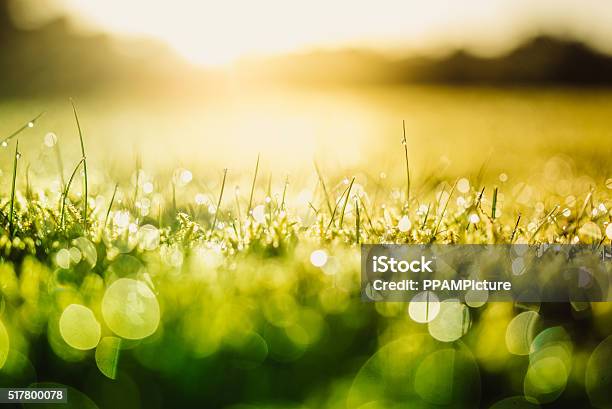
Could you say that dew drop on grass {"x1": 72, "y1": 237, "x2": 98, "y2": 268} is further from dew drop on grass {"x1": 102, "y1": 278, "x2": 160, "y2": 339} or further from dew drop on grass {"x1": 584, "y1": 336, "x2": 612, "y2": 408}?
dew drop on grass {"x1": 584, "y1": 336, "x2": 612, "y2": 408}

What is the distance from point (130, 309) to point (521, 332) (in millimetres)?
801

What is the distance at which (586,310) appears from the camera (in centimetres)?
147

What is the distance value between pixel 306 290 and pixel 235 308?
0.18m

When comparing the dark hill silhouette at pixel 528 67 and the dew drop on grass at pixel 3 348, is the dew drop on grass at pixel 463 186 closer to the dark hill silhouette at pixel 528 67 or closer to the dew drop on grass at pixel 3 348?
the dew drop on grass at pixel 3 348

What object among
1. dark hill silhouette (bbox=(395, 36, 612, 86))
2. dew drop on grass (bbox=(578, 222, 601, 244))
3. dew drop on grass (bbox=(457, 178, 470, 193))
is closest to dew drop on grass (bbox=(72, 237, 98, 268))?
dew drop on grass (bbox=(578, 222, 601, 244))

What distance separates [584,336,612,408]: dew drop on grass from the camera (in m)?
1.29

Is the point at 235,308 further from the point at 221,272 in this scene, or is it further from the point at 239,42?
the point at 239,42

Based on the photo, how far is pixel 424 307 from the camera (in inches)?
56.0

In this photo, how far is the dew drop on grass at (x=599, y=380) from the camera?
4.25 ft

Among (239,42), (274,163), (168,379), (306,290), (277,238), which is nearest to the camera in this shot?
(168,379)

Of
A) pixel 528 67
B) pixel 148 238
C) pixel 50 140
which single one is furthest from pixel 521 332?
pixel 528 67

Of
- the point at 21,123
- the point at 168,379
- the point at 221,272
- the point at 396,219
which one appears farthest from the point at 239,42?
the point at 168,379

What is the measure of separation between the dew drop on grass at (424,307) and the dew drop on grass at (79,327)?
630mm

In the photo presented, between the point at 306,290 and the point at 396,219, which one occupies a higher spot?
the point at 396,219
